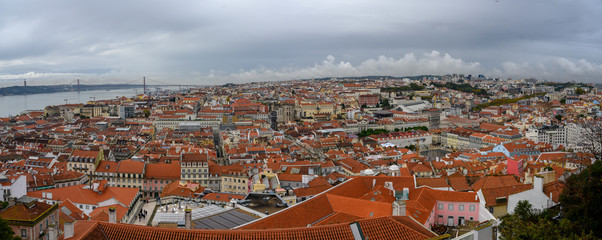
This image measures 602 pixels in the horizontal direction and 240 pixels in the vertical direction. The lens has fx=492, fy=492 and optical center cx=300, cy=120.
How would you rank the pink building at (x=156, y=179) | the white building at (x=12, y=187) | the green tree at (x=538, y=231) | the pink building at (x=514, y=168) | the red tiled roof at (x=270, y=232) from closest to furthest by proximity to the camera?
the green tree at (x=538, y=231) → the red tiled roof at (x=270, y=232) → the white building at (x=12, y=187) → the pink building at (x=514, y=168) → the pink building at (x=156, y=179)

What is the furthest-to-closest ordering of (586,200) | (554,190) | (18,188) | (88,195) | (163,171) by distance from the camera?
(163,171) → (88,195) → (18,188) → (554,190) → (586,200)

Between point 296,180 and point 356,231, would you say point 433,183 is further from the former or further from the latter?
point 356,231

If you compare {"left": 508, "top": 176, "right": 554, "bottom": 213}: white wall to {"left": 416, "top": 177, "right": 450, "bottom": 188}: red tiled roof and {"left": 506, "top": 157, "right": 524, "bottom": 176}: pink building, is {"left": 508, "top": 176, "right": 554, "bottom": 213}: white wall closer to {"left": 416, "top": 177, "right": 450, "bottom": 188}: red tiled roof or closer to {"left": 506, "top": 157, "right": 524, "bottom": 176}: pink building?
{"left": 416, "top": 177, "right": 450, "bottom": 188}: red tiled roof

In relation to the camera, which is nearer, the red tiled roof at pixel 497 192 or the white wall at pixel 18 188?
the red tiled roof at pixel 497 192

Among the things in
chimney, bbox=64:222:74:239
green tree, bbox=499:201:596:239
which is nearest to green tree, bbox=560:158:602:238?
green tree, bbox=499:201:596:239

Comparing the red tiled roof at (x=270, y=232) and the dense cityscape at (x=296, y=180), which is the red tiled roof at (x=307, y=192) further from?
the red tiled roof at (x=270, y=232)

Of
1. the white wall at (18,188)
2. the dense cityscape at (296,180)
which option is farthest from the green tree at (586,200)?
the white wall at (18,188)

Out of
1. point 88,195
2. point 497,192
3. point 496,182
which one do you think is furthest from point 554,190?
point 88,195

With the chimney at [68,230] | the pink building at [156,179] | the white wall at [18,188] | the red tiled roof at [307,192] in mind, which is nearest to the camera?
the chimney at [68,230]

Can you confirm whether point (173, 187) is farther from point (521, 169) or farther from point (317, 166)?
point (521, 169)
